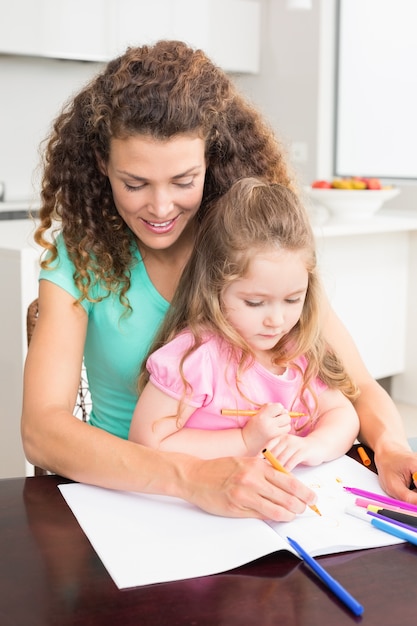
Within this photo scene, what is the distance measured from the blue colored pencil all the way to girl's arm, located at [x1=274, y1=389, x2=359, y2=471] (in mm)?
224

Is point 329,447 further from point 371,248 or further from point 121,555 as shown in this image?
point 371,248

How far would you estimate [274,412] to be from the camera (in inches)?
45.6

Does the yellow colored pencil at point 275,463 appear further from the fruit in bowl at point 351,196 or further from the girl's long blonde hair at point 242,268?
the fruit in bowl at point 351,196

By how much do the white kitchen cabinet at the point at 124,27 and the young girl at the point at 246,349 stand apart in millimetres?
2948

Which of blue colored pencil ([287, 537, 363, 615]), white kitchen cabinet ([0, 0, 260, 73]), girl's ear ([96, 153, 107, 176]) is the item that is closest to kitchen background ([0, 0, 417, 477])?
white kitchen cabinet ([0, 0, 260, 73])

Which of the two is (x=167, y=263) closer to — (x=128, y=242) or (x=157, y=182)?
(x=128, y=242)

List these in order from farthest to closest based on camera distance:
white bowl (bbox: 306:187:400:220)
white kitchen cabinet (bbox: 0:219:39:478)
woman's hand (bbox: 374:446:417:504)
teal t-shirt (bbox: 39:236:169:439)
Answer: white bowl (bbox: 306:187:400:220)
white kitchen cabinet (bbox: 0:219:39:478)
teal t-shirt (bbox: 39:236:169:439)
woman's hand (bbox: 374:446:417:504)

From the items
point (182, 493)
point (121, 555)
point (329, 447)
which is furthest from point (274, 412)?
point (121, 555)

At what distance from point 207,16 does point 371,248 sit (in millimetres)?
1907

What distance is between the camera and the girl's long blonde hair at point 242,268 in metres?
1.18

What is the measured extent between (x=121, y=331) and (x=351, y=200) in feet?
7.58

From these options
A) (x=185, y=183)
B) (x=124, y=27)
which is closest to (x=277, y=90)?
(x=124, y=27)

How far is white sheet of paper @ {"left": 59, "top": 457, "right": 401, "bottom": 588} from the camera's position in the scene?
0.86 metres

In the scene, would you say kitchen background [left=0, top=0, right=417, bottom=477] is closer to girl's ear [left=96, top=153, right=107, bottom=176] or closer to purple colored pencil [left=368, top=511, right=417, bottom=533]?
girl's ear [left=96, top=153, right=107, bottom=176]
